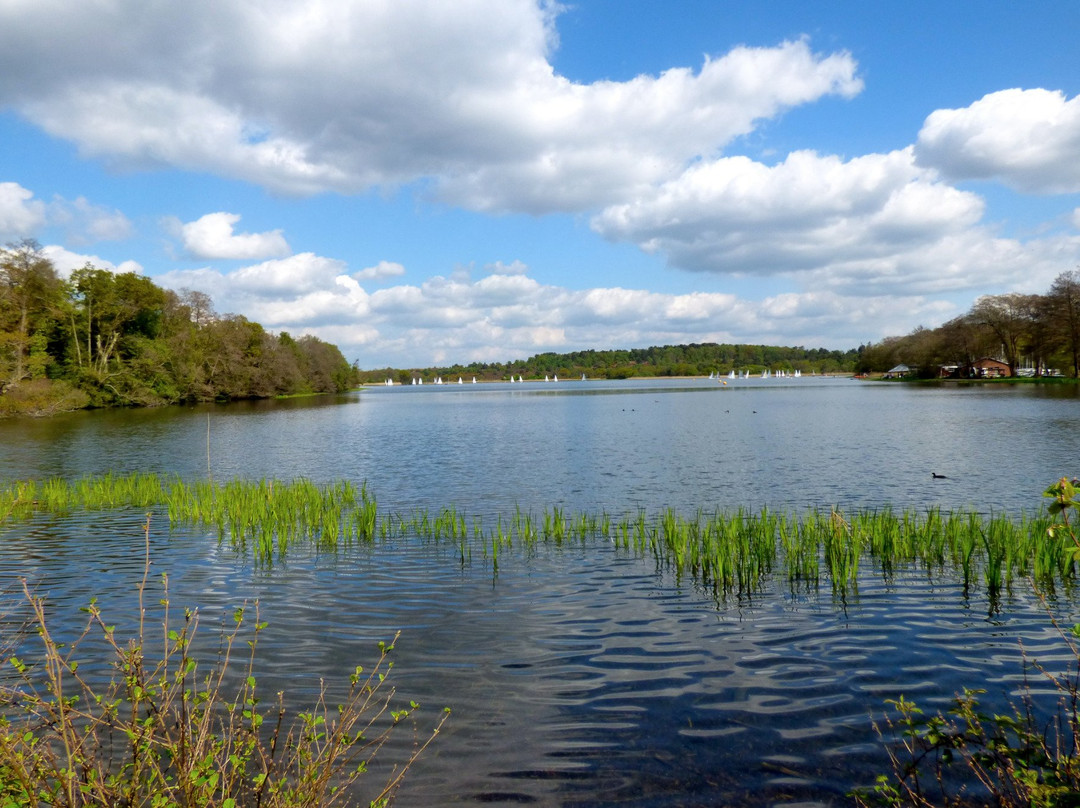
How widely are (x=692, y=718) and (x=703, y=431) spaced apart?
37.8 meters

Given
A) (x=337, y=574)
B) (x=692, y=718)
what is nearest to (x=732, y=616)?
(x=692, y=718)

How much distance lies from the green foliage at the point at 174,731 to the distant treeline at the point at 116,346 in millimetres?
65964

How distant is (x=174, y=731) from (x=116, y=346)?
91.5m

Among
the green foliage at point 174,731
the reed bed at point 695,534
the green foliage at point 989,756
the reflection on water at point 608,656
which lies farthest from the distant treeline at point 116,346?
the green foliage at point 989,756

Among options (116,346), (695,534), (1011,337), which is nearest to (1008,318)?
(1011,337)

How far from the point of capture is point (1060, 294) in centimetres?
9406

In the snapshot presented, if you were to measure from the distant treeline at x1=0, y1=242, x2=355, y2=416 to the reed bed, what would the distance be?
51.4m

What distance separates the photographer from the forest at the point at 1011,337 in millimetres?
93875

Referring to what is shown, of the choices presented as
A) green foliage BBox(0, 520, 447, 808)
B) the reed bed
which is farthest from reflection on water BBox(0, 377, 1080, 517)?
green foliage BBox(0, 520, 447, 808)

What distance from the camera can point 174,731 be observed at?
5914 mm

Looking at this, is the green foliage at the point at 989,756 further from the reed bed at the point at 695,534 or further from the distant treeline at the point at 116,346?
the distant treeline at the point at 116,346

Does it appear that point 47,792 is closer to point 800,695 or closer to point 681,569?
point 800,695

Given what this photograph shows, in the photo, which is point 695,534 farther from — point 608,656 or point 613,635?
point 608,656

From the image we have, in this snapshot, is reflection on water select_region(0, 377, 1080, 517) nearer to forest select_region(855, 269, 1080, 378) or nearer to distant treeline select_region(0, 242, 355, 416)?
distant treeline select_region(0, 242, 355, 416)
